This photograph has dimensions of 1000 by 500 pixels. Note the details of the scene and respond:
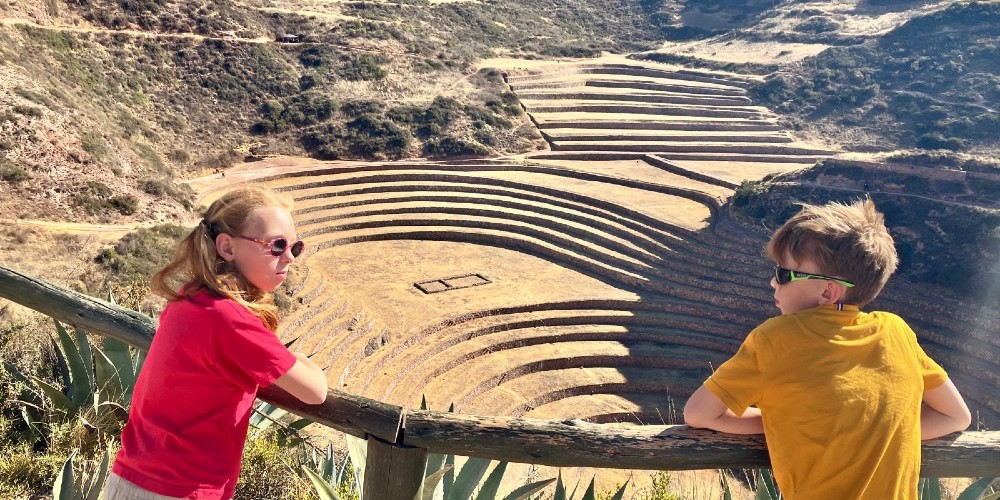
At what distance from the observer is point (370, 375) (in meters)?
12.4

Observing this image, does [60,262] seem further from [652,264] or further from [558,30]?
[558,30]

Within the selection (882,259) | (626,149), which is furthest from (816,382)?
(626,149)

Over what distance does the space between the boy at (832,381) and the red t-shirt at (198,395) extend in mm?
1269

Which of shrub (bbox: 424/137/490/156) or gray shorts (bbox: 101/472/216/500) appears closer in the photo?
gray shorts (bbox: 101/472/216/500)

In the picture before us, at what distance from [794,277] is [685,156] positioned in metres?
27.2

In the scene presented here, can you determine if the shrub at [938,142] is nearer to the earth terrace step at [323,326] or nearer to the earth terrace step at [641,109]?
the earth terrace step at [641,109]

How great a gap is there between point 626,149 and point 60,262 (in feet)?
69.7

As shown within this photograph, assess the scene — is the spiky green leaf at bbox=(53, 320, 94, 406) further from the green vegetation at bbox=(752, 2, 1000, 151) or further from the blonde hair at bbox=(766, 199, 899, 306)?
the green vegetation at bbox=(752, 2, 1000, 151)

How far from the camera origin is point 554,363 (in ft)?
45.2

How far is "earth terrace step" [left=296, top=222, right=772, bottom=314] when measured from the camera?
16.2 meters

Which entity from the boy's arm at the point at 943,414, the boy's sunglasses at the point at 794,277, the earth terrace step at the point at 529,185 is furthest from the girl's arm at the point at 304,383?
the earth terrace step at the point at 529,185

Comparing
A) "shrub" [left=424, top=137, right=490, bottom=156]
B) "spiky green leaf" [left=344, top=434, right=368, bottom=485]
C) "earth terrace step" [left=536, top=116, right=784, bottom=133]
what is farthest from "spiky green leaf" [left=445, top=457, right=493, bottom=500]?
"earth terrace step" [left=536, top=116, right=784, bottom=133]

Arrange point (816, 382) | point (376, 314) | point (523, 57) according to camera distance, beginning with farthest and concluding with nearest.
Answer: point (523, 57)
point (376, 314)
point (816, 382)

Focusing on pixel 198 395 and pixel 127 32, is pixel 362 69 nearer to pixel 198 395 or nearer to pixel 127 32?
pixel 127 32
